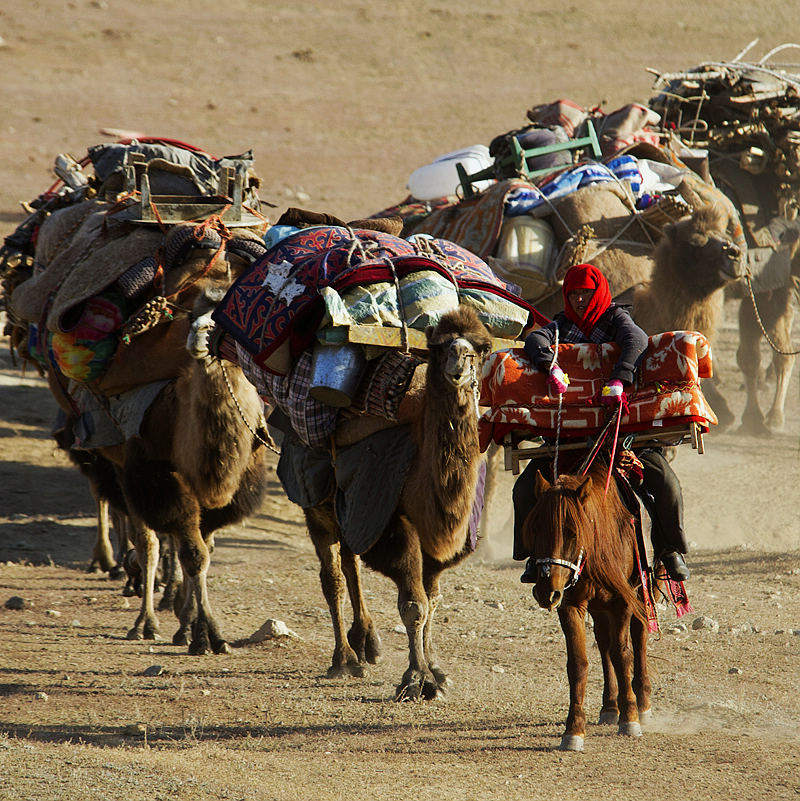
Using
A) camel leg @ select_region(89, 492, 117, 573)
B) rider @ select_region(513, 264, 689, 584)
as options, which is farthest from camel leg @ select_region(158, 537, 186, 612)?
rider @ select_region(513, 264, 689, 584)

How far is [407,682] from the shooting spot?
605cm

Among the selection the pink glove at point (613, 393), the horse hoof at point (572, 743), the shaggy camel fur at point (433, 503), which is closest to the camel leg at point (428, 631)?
the shaggy camel fur at point (433, 503)

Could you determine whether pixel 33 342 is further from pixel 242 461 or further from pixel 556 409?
pixel 556 409

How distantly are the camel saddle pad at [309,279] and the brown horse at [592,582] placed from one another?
1.54 m

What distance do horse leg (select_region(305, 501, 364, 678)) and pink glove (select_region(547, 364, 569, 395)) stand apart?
6.21 feet

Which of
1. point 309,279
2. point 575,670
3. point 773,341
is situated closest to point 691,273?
point 309,279

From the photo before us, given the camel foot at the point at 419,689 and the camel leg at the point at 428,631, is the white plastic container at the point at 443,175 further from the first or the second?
the camel foot at the point at 419,689

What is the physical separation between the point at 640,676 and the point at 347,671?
72.8 inches

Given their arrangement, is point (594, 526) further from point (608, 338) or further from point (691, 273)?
point (691, 273)

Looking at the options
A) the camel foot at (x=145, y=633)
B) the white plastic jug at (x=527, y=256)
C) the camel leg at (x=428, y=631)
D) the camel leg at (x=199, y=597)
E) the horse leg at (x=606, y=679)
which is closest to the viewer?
the horse leg at (x=606, y=679)

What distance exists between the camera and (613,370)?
5.32m

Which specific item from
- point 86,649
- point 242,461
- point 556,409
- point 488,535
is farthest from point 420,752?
point 488,535

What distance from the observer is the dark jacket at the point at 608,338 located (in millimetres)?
5309

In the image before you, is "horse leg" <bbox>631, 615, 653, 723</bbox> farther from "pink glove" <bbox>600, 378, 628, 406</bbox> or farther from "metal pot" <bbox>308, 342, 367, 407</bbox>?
"metal pot" <bbox>308, 342, 367, 407</bbox>
